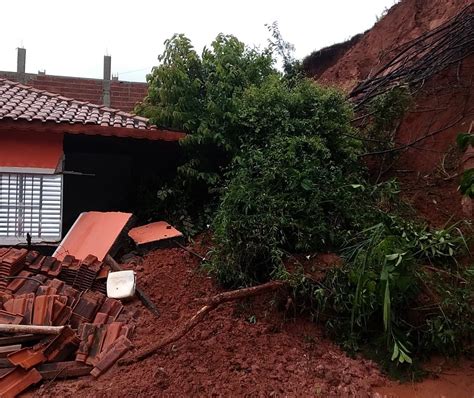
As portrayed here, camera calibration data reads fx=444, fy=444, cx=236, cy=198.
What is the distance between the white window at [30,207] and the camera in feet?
22.5

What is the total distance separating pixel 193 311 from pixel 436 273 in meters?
2.60

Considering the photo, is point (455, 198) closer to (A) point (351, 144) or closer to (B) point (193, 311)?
(A) point (351, 144)

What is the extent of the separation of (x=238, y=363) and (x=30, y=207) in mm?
4560

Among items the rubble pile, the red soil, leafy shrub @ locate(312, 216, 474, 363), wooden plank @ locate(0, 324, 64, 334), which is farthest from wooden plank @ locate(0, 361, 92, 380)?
the red soil

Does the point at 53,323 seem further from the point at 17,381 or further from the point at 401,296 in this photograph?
the point at 401,296

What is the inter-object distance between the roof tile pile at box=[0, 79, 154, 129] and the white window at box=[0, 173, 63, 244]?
3.08ft

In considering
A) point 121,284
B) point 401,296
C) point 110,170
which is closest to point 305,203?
point 401,296

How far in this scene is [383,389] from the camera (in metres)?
3.83

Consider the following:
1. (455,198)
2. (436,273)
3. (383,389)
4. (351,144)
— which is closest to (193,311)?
(383,389)

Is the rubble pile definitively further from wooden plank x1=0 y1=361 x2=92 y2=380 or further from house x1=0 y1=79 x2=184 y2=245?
house x1=0 y1=79 x2=184 y2=245

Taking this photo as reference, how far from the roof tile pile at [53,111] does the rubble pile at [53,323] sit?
7.27ft

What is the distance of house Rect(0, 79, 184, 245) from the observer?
675cm

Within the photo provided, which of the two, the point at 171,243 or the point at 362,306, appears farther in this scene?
the point at 171,243

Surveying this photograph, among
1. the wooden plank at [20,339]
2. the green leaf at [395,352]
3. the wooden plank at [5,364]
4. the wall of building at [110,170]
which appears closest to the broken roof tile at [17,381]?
the wooden plank at [5,364]
